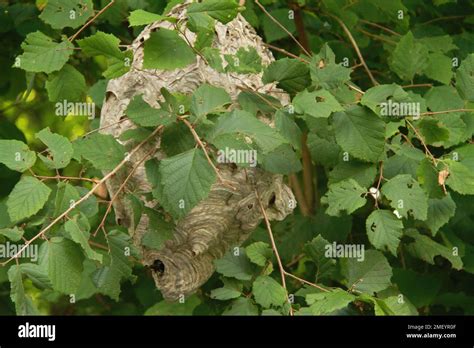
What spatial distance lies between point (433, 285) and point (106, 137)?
1.46 meters

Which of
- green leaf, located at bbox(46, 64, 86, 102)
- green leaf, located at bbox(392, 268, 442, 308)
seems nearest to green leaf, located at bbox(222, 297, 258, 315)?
green leaf, located at bbox(46, 64, 86, 102)

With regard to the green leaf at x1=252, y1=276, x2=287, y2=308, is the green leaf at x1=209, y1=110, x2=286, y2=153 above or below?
above

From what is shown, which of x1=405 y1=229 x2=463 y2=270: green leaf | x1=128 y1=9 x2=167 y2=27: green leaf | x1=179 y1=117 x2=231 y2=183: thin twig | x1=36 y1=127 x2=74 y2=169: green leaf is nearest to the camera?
x1=128 y1=9 x2=167 y2=27: green leaf

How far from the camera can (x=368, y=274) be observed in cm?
241

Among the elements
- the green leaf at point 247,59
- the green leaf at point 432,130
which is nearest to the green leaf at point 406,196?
the green leaf at point 432,130

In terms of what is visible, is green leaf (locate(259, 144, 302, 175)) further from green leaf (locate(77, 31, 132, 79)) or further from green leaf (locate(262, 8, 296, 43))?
green leaf (locate(262, 8, 296, 43))

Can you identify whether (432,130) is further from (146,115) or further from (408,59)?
(146,115)

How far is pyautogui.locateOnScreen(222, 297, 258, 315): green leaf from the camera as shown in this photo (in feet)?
7.36

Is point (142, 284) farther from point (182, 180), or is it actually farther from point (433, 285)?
point (182, 180)

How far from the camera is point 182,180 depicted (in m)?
2.09

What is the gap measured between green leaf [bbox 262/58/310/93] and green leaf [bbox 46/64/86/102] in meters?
0.51

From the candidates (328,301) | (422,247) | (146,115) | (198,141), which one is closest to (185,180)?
(198,141)
